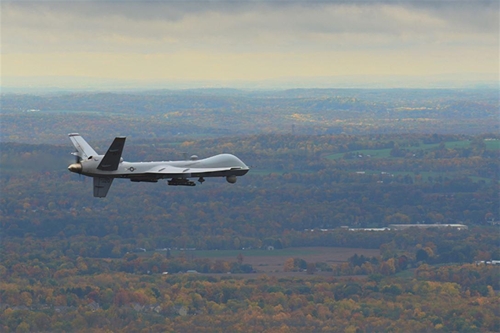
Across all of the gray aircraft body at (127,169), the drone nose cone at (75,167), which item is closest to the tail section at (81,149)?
the gray aircraft body at (127,169)

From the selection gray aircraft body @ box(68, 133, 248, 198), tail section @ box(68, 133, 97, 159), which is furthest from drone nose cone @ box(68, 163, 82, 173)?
tail section @ box(68, 133, 97, 159)

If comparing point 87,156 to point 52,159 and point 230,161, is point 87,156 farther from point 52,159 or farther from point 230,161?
point 52,159

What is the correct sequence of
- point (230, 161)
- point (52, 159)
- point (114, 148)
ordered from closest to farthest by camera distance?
point (114, 148) → point (230, 161) → point (52, 159)

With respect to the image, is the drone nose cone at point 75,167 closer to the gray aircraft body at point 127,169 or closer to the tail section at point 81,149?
the gray aircraft body at point 127,169

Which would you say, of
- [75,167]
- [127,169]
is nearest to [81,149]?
[75,167]

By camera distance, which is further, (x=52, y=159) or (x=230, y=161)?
(x=52, y=159)

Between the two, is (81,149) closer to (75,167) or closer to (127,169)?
(75,167)

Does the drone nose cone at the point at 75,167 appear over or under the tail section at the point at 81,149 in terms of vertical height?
under

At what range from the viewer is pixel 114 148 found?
256ft

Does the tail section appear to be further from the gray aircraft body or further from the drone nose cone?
the drone nose cone

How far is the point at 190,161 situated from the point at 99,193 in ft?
21.3

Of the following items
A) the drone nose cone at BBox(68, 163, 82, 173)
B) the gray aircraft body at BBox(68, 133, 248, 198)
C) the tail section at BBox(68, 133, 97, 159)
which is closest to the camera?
the drone nose cone at BBox(68, 163, 82, 173)

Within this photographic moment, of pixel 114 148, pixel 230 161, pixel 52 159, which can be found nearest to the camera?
pixel 114 148

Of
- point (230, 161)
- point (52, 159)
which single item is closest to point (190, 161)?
point (230, 161)
